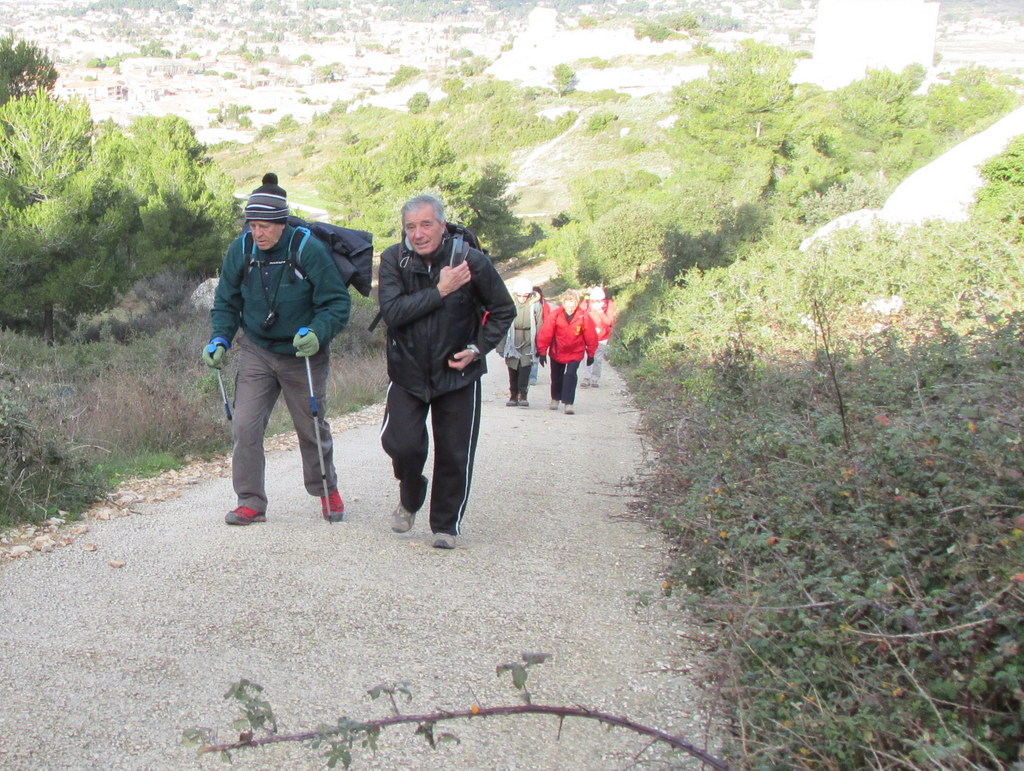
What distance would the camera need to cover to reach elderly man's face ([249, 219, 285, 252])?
5.64 metres

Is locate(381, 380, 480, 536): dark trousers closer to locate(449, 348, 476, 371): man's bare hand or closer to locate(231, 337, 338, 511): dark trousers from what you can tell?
locate(449, 348, 476, 371): man's bare hand

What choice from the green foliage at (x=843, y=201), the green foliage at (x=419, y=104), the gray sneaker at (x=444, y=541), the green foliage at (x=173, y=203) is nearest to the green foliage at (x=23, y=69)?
the green foliage at (x=173, y=203)

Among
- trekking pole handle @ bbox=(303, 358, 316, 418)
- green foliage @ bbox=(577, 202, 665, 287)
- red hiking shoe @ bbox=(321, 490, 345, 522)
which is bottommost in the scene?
green foliage @ bbox=(577, 202, 665, 287)

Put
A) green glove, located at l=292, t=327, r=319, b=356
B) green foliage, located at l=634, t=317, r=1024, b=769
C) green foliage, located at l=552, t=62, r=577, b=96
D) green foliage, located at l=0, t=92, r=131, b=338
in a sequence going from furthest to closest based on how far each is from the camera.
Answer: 1. green foliage, located at l=552, t=62, r=577, b=96
2. green foliage, located at l=0, t=92, r=131, b=338
3. green glove, located at l=292, t=327, r=319, b=356
4. green foliage, located at l=634, t=317, r=1024, b=769

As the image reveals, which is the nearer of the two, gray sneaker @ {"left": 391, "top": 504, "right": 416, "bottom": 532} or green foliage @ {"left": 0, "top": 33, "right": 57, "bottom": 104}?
gray sneaker @ {"left": 391, "top": 504, "right": 416, "bottom": 532}

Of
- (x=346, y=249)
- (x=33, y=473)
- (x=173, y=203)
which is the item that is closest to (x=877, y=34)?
(x=173, y=203)

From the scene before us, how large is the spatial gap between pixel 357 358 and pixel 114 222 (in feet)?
37.0

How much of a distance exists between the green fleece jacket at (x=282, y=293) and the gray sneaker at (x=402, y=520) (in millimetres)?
1096

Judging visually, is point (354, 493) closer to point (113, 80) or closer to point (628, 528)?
point (628, 528)

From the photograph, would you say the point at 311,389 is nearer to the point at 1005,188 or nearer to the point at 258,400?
the point at 258,400

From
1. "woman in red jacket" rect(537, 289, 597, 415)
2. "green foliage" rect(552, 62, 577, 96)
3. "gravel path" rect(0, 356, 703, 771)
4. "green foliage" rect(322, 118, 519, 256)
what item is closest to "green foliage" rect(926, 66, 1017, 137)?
"green foliage" rect(322, 118, 519, 256)

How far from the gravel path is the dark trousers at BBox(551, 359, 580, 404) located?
650 centimetres

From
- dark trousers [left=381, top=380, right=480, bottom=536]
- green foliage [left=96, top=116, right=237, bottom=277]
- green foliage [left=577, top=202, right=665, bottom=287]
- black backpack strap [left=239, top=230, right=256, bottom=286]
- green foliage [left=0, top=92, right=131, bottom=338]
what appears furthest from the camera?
green foliage [left=577, top=202, right=665, bottom=287]

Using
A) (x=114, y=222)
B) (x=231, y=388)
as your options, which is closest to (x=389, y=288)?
(x=231, y=388)
